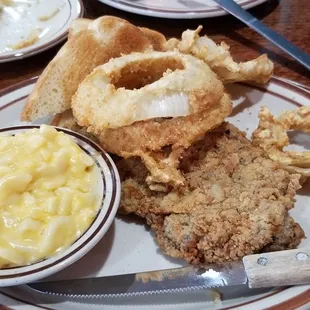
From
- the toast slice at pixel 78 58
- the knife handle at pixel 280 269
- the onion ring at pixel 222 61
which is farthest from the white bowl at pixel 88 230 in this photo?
the onion ring at pixel 222 61

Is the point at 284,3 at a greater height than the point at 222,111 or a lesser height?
lesser

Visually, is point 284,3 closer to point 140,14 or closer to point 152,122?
point 140,14

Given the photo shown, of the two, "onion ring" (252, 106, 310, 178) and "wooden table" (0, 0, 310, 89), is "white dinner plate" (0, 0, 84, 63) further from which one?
"onion ring" (252, 106, 310, 178)

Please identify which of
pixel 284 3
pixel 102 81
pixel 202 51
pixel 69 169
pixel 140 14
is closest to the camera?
pixel 69 169

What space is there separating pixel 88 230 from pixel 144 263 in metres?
0.22

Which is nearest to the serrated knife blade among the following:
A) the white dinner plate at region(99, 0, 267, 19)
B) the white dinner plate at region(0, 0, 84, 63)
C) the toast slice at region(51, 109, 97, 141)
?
the toast slice at region(51, 109, 97, 141)

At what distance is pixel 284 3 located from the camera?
9.74 feet

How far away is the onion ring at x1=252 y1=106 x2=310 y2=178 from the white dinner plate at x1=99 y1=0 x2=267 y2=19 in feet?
3.18

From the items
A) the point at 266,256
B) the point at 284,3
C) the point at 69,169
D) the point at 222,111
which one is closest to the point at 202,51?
the point at 222,111

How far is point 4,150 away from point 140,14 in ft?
4.33

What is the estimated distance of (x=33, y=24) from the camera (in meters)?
2.80

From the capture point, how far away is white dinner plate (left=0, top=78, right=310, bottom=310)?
1396 millimetres

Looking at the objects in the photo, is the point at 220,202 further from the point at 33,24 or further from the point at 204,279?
the point at 33,24

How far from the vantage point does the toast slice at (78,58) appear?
1.91 m
